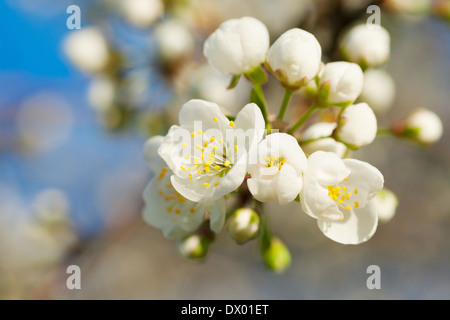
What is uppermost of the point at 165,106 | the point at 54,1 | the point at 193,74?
the point at 54,1

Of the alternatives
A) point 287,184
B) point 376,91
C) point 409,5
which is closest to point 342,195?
point 287,184

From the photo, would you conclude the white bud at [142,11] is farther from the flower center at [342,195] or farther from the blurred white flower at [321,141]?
the flower center at [342,195]

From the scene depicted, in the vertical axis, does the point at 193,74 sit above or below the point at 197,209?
above

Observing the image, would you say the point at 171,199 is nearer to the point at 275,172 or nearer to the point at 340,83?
the point at 275,172

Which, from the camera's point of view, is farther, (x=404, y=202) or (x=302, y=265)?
(x=302, y=265)

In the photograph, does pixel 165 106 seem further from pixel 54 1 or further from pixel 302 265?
pixel 302 265

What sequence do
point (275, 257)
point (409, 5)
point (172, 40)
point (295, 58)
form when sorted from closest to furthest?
point (295, 58) → point (275, 257) → point (409, 5) → point (172, 40)
